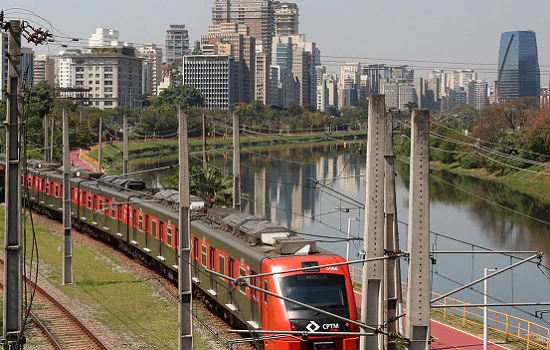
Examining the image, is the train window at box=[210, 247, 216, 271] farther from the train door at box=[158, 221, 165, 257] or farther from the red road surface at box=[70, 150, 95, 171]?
the red road surface at box=[70, 150, 95, 171]

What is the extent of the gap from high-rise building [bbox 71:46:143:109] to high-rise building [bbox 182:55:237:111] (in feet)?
153

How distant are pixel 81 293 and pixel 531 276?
857 inches

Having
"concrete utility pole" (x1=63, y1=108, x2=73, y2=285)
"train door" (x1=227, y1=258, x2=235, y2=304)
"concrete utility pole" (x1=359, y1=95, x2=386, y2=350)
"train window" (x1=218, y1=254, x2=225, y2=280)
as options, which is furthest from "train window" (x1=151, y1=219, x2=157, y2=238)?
"concrete utility pole" (x1=359, y1=95, x2=386, y2=350)

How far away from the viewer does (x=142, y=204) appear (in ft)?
95.4

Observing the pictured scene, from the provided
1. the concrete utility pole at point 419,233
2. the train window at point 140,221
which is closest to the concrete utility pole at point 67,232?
the train window at point 140,221

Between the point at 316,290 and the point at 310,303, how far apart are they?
34cm

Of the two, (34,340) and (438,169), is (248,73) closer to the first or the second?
(438,169)

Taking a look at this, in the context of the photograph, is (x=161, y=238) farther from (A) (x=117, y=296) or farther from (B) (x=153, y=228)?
(A) (x=117, y=296)

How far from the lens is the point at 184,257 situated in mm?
17297

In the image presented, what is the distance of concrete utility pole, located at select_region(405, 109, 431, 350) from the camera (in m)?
9.88

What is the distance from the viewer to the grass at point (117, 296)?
21.5 m

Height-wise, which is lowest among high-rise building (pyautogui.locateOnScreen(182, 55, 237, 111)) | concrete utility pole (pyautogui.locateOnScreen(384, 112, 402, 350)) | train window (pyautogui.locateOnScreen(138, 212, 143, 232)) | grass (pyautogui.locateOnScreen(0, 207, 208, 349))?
grass (pyautogui.locateOnScreen(0, 207, 208, 349))

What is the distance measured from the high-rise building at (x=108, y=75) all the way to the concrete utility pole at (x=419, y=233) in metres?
158

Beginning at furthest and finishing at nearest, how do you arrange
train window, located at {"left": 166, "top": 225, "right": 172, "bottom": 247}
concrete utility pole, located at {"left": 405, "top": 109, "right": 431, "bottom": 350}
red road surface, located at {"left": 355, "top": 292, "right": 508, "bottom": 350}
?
train window, located at {"left": 166, "top": 225, "right": 172, "bottom": 247} → red road surface, located at {"left": 355, "top": 292, "right": 508, "bottom": 350} → concrete utility pole, located at {"left": 405, "top": 109, "right": 431, "bottom": 350}
